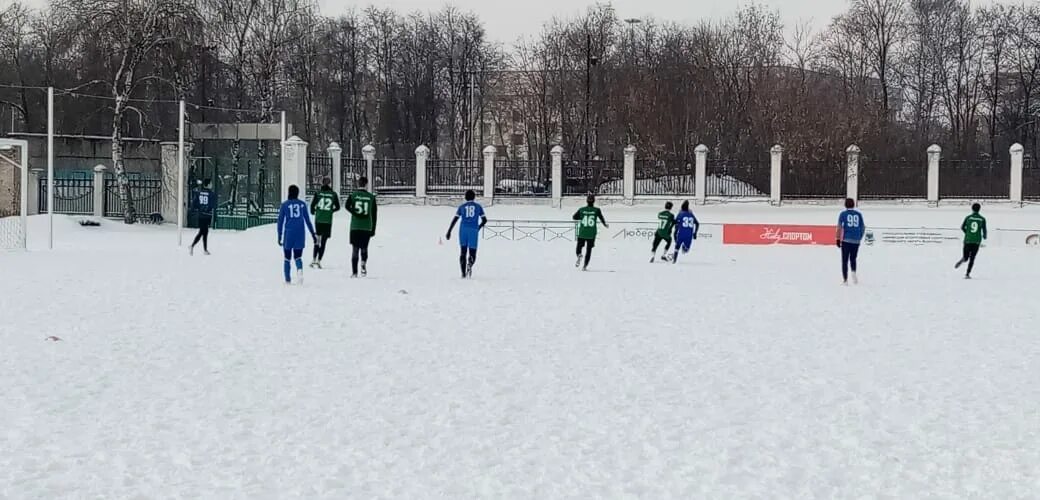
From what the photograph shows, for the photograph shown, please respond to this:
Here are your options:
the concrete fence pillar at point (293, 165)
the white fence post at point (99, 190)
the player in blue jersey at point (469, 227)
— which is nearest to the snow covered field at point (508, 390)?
the player in blue jersey at point (469, 227)

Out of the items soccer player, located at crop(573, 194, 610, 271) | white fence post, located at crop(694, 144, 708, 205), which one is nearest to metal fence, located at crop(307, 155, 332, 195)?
white fence post, located at crop(694, 144, 708, 205)

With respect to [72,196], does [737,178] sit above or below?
above

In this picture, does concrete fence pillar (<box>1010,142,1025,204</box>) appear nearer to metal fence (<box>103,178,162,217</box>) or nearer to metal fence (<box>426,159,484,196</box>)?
metal fence (<box>426,159,484,196</box>)

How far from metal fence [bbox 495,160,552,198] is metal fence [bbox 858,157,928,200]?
40.7 feet

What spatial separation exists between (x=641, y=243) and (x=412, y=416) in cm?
2639

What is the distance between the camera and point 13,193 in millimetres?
33188

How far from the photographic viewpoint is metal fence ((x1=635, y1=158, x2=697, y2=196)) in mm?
43062

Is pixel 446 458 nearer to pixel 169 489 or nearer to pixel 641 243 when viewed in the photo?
pixel 169 489

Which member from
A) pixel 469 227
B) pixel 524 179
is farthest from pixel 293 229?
pixel 524 179

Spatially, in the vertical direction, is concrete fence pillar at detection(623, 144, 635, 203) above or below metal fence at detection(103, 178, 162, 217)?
above

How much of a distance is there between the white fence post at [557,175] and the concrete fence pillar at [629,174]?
2.54 meters

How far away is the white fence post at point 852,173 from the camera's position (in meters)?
41.9

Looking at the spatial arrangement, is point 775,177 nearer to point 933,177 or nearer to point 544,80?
point 933,177

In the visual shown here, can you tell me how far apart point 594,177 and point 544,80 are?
61.1 ft
